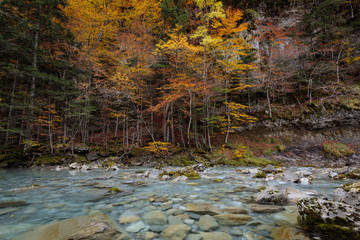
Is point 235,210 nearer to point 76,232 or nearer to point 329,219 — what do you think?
point 329,219

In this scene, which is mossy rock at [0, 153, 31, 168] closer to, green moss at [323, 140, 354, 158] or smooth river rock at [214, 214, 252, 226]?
smooth river rock at [214, 214, 252, 226]

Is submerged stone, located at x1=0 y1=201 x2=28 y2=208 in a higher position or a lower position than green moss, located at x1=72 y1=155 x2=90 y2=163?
higher

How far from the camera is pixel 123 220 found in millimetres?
2227

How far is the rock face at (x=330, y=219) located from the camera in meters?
1.52

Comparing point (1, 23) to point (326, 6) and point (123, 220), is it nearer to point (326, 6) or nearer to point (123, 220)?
point (123, 220)

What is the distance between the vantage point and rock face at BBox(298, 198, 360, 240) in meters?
1.52

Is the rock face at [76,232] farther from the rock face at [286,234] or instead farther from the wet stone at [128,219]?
the rock face at [286,234]

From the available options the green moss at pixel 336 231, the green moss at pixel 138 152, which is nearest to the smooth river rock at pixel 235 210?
the green moss at pixel 336 231

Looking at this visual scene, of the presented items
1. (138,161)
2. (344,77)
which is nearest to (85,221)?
(138,161)

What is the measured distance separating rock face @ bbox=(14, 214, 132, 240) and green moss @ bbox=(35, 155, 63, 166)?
10902 mm

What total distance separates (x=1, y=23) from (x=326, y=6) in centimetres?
2849

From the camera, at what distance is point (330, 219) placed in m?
1.67

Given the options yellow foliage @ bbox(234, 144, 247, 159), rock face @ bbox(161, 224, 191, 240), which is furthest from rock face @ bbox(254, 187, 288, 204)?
yellow foliage @ bbox(234, 144, 247, 159)

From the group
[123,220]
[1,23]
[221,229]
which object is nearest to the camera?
[221,229]
